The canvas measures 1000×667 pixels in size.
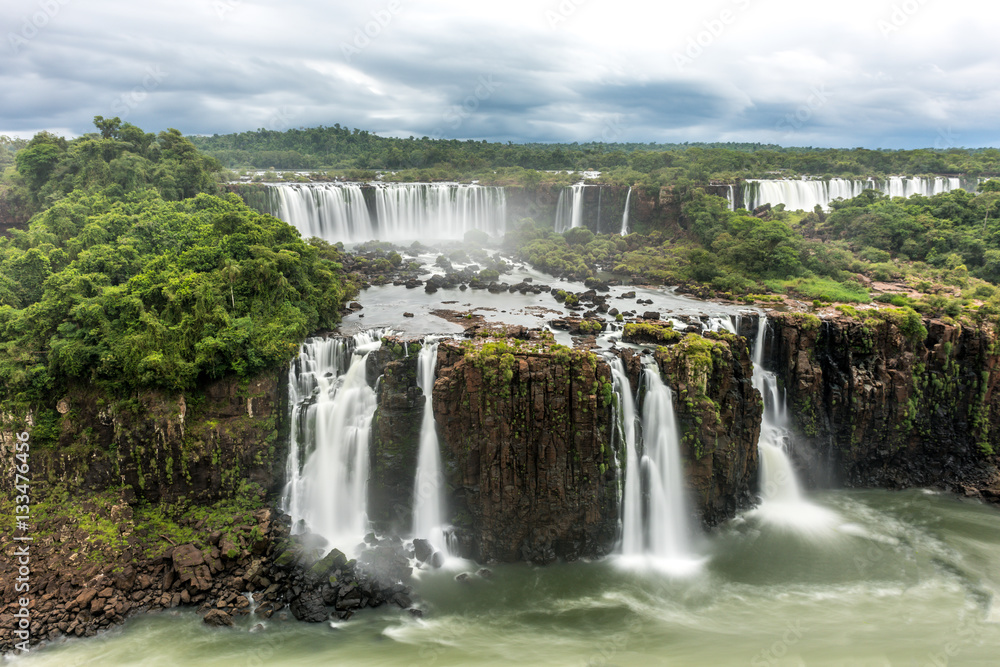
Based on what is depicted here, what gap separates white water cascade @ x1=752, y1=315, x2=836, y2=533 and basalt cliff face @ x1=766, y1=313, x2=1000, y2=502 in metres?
0.54

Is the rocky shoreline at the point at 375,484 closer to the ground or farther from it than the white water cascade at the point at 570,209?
closer to the ground

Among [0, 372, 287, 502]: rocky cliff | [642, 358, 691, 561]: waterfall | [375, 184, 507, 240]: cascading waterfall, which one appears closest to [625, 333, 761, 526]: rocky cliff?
[642, 358, 691, 561]: waterfall

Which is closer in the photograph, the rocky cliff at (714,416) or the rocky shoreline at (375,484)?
the rocky shoreline at (375,484)

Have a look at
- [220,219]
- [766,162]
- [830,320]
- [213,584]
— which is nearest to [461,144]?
[766,162]

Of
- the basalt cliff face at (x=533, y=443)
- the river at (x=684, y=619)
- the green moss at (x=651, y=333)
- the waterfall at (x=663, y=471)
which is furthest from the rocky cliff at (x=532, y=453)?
the green moss at (x=651, y=333)

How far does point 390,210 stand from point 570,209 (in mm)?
15751

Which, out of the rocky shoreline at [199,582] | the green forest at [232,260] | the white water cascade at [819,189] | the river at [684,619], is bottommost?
the river at [684,619]

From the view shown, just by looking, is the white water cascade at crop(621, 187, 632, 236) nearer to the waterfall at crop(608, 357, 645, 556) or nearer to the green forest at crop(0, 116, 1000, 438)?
the green forest at crop(0, 116, 1000, 438)

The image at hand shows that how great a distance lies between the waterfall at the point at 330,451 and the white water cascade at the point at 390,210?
83.8 ft

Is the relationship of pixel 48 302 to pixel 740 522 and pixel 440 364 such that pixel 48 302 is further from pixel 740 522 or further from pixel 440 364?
pixel 740 522

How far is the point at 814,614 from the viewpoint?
53.7 ft

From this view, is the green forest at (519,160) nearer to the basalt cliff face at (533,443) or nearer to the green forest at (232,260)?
the green forest at (232,260)

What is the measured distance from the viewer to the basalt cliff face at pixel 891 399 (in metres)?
22.6

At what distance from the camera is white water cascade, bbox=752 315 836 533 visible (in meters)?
20.8
